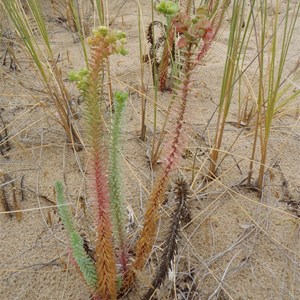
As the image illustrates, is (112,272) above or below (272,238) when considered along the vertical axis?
above

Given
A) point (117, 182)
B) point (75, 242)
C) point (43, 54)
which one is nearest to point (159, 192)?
point (117, 182)

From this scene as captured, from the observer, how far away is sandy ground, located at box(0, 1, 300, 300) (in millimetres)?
1000

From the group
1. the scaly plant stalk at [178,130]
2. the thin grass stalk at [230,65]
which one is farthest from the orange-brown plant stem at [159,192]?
the thin grass stalk at [230,65]

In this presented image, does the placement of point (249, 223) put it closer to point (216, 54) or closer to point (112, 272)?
point (112, 272)

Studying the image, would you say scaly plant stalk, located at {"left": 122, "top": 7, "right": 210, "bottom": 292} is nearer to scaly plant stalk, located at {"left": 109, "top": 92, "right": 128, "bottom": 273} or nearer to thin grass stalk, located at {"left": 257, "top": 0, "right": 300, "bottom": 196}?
scaly plant stalk, located at {"left": 109, "top": 92, "right": 128, "bottom": 273}

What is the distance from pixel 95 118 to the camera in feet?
2.10

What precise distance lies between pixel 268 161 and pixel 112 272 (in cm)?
78

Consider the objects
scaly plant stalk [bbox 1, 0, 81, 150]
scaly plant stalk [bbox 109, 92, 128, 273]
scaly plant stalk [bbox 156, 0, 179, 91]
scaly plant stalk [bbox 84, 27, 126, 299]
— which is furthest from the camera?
scaly plant stalk [bbox 1, 0, 81, 150]

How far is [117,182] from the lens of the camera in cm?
81

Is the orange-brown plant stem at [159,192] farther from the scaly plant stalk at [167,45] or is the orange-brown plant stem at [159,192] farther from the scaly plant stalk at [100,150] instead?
the scaly plant stalk at [167,45]

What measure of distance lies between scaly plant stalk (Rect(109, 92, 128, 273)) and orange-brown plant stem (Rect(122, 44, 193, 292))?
0.05 metres

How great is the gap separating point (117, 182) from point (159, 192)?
0.09 metres

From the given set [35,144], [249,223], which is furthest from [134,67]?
[249,223]

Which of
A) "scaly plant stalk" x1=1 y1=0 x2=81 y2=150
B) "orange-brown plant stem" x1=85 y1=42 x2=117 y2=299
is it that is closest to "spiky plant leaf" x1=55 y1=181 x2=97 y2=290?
"orange-brown plant stem" x1=85 y1=42 x2=117 y2=299
